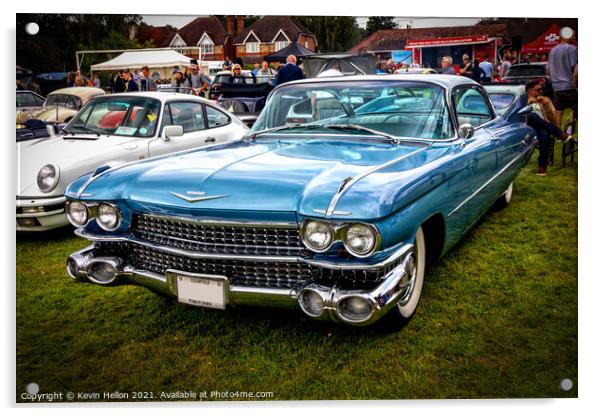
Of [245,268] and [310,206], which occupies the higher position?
[310,206]

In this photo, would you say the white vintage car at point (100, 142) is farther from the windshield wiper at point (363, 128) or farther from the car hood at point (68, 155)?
the windshield wiper at point (363, 128)

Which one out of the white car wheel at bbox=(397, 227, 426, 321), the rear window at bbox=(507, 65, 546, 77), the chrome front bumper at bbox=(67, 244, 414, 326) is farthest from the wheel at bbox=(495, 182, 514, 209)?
the chrome front bumper at bbox=(67, 244, 414, 326)

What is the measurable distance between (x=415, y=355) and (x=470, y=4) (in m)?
1.82

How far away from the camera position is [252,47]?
3369 mm

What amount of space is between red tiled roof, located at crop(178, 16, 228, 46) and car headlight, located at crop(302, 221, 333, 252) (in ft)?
4.66

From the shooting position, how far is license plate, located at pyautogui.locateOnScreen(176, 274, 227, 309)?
7.96 ft

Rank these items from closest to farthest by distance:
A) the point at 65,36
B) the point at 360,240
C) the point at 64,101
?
1. the point at 360,240
2. the point at 65,36
3. the point at 64,101

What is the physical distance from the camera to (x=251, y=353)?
270 cm

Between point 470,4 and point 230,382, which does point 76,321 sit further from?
point 470,4

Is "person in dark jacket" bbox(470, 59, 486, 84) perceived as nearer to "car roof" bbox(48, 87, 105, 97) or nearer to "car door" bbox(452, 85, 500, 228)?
"car door" bbox(452, 85, 500, 228)

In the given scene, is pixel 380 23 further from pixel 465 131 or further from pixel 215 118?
pixel 215 118

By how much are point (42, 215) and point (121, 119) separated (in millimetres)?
965

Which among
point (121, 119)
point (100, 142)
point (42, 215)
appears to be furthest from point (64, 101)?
point (42, 215)

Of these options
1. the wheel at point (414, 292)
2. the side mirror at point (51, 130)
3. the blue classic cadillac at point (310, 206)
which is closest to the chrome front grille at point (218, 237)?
the blue classic cadillac at point (310, 206)
